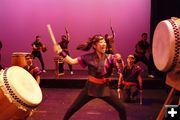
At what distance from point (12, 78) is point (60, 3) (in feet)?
20.0

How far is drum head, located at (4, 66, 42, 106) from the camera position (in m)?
3.50

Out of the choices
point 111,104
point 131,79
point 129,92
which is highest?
point 111,104

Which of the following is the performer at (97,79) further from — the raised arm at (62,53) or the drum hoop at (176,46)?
the drum hoop at (176,46)

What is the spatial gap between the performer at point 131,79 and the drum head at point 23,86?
→ 257 cm

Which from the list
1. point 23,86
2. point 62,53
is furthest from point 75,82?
point 23,86

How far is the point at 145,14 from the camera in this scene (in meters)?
9.27

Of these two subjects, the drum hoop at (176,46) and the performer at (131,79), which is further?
the performer at (131,79)

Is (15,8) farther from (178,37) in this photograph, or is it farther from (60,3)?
(178,37)

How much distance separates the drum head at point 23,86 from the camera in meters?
3.50

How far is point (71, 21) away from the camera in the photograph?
9469 millimetres

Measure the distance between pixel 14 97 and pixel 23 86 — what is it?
264 millimetres

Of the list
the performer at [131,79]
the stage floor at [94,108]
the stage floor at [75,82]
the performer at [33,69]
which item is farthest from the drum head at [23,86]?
the stage floor at [75,82]

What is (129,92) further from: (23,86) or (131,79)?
(23,86)

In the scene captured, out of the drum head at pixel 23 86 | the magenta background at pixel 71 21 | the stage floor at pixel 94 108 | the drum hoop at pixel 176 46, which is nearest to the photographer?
the drum hoop at pixel 176 46
